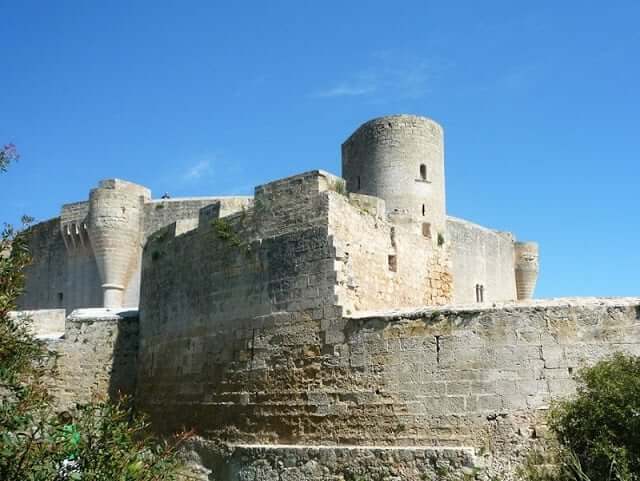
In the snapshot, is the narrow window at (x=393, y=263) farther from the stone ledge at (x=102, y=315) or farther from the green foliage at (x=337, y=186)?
the stone ledge at (x=102, y=315)

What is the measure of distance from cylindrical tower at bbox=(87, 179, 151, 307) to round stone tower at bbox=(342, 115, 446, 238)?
10082 millimetres

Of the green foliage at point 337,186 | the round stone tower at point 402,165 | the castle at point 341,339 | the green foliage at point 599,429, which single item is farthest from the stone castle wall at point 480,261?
the green foliage at point 599,429

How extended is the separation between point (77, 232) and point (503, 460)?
784 inches

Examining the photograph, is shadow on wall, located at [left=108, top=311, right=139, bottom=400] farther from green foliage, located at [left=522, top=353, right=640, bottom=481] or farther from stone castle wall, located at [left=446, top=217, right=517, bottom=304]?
stone castle wall, located at [left=446, top=217, right=517, bottom=304]

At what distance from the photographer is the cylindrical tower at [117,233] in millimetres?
24609

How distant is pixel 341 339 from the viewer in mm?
10633

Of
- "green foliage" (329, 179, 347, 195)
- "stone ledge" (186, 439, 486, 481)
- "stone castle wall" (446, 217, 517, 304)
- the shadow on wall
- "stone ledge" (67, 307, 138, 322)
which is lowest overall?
"stone ledge" (186, 439, 486, 481)

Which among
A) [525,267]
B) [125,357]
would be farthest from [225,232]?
[525,267]

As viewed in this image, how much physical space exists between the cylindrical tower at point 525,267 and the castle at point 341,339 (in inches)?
471

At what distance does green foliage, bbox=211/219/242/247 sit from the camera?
12.7 metres

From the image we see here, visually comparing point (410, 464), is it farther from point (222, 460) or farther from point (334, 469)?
point (222, 460)

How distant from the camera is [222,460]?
38.6 feet

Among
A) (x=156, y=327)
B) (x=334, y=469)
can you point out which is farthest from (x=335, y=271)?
(x=156, y=327)

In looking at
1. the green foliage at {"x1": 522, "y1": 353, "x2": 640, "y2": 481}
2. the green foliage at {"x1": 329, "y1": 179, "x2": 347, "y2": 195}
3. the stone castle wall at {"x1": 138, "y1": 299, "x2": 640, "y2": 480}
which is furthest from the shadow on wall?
the green foliage at {"x1": 522, "y1": 353, "x2": 640, "y2": 481}
